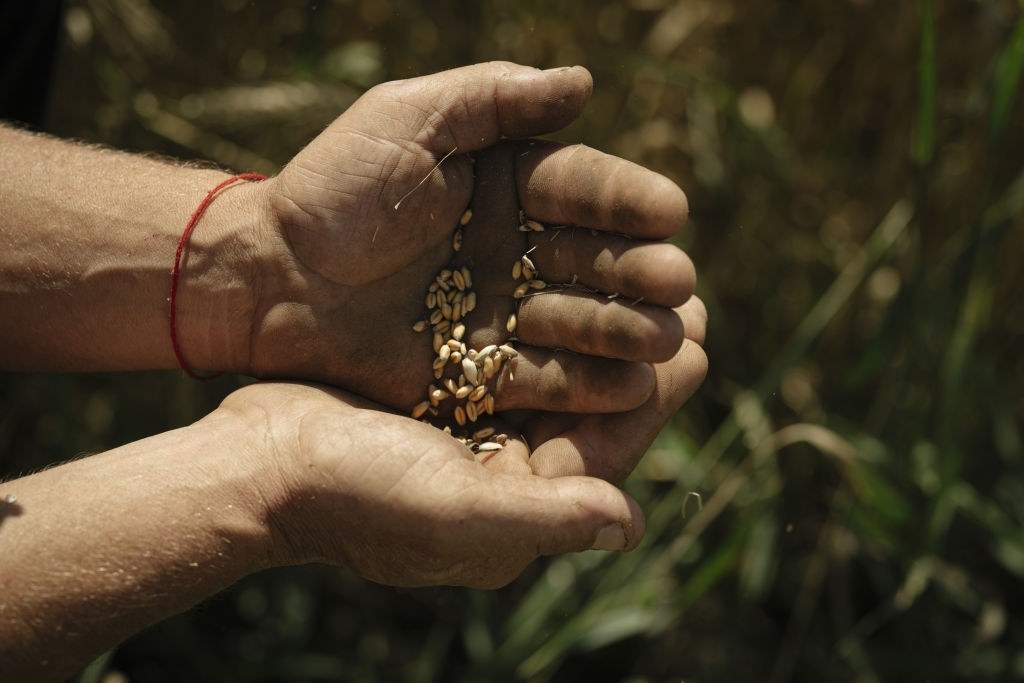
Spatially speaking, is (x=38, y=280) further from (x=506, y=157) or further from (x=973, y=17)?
(x=973, y=17)

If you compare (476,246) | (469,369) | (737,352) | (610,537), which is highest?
(476,246)

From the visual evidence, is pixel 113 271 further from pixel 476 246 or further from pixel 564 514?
pixel 564 514

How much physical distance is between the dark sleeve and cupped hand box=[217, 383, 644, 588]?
1.16m

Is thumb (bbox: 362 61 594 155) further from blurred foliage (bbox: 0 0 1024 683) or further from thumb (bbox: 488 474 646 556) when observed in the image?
blurred foliage (bbox: 0 0 1024 683)

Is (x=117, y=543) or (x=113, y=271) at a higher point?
(x=113, y=271)

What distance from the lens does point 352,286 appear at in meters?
1.55

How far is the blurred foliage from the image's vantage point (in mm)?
2002

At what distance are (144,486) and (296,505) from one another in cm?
22

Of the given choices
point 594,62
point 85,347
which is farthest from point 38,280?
point 594,62

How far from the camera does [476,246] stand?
5.24 ft

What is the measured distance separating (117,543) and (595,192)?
891 millimetres

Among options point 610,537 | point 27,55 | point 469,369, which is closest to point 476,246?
point 469,369

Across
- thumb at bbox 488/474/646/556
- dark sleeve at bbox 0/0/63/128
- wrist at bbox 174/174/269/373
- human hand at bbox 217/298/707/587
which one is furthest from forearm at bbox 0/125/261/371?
thumb at bbox 488/474/646/556

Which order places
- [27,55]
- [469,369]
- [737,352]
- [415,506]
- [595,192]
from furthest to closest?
[737,352]
[27,55]
[469,369]
[595,192]
[415,506]
